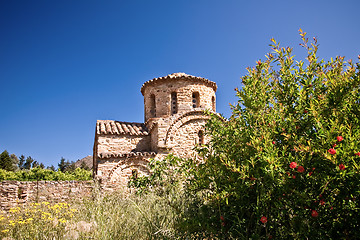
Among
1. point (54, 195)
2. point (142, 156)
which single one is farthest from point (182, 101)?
point (54, 195)

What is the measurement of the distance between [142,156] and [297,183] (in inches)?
364

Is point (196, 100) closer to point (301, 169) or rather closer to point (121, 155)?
point (121, 155)

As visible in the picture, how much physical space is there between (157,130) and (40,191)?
17.6 ft

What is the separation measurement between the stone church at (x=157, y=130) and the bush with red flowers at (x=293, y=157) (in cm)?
693

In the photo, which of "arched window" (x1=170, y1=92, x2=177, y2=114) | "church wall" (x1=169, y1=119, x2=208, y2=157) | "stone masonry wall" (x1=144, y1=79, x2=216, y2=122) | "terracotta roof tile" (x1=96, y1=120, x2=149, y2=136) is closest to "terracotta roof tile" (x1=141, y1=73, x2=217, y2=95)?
"stone masonry wall" (x1=144, y1=79, x2=216, y2=122)

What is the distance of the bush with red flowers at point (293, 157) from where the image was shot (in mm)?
2146

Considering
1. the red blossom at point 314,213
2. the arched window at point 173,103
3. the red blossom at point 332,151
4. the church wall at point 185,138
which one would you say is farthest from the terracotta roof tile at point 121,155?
the red blossom at point 332,151

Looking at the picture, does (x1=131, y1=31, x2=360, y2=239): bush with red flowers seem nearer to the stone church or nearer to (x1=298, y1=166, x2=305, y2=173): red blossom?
(x1=298, y1=166, x2=305, y2=173): red blossom

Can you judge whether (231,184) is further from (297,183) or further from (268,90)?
(268,90)

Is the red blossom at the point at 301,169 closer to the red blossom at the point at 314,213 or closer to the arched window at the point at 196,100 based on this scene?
the red blossom at the point at 314,213

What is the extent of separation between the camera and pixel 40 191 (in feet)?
27.8

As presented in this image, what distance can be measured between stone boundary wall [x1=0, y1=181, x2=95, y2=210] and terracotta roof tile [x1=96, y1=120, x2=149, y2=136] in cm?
360

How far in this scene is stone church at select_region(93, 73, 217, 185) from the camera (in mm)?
10828

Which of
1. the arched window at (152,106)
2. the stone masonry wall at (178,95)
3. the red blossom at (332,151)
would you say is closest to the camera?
the red blossom at (332,151)
